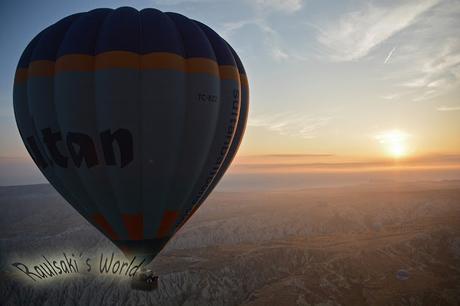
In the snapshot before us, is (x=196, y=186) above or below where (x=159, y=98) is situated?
below

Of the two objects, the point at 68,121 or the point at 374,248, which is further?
the point at 374,248

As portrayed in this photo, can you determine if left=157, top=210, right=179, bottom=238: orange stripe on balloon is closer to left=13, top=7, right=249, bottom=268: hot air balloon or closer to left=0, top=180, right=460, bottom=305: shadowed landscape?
left=13, top=7, right=249, bottom=268: hot air balloon

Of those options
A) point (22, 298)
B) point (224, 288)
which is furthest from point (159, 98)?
point (22, 298)

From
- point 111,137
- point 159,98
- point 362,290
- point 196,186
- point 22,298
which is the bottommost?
point 22,298

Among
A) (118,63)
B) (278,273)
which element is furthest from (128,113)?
(278,273)

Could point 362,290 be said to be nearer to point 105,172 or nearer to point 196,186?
point 196,186

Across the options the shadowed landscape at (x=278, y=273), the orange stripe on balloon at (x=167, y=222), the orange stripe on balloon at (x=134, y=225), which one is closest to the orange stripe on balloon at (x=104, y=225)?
the orange stripe on balloon at (x=134, y=225)
